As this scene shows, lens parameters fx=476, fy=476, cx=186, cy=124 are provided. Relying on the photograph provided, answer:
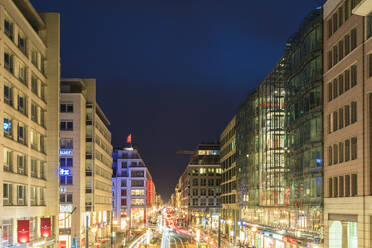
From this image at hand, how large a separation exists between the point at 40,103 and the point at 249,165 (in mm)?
44047

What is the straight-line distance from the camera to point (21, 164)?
49062mm

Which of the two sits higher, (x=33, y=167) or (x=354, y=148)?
(x=354, y=148)

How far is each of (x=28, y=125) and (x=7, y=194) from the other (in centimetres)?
884

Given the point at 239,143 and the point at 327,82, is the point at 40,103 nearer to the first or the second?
the point at 327,82

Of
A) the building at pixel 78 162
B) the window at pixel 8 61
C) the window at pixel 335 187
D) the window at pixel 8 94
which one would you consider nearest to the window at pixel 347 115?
the window at pixel 335 187

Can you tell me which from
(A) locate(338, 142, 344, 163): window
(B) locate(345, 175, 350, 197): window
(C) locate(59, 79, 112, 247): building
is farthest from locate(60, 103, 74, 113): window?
(B) locate(345, 175, 350, 197): window

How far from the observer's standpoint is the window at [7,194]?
144ft

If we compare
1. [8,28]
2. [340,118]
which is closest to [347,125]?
[340,118]

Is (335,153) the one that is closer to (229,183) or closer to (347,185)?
(347,185)

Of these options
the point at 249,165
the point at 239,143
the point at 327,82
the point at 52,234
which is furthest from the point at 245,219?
the point at 327,82

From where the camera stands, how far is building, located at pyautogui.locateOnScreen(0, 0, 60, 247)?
44.0 meters

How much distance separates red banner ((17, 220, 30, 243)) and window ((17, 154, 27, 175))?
5.19 m

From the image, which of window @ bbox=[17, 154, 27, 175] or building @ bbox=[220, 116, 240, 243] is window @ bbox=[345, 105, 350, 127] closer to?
window @ bbox=[17, 154, 27, 175]

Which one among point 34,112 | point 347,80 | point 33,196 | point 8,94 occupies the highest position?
point 347,80
